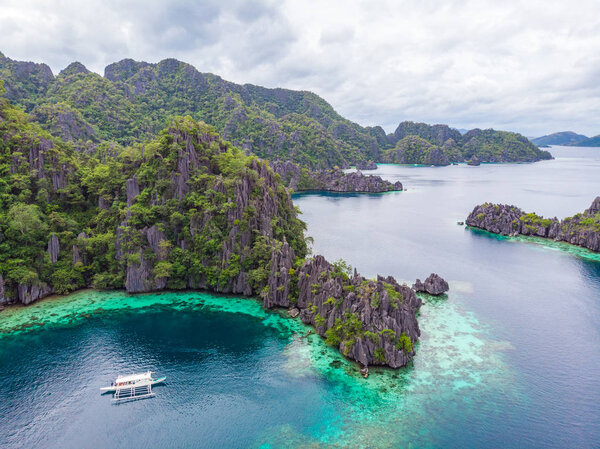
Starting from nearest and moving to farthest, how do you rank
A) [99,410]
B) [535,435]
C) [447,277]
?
[535,435] < [99,410] < [447,277]

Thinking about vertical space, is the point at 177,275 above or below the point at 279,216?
below

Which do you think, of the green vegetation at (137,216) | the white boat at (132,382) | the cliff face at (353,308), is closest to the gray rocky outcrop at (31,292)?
the green vegetation at (137,216)

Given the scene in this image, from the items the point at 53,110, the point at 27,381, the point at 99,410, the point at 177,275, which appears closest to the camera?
the point at 99,410

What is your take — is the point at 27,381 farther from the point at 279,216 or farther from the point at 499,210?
the point at 499,210

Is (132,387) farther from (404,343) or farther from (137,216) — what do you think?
(137,216)

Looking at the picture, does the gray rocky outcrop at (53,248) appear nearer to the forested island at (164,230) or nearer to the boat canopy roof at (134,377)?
the forested island at (164,230)

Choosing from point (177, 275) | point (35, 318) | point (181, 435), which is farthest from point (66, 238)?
point (181, 435)
